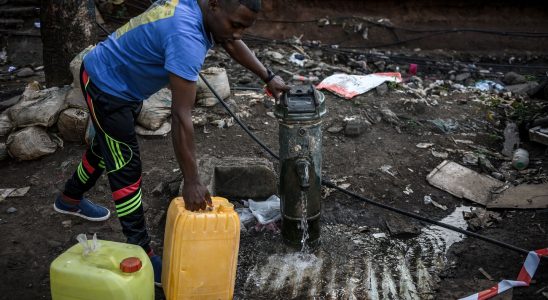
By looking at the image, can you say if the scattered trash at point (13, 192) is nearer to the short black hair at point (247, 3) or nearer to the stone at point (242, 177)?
the stone at point (242, 177)

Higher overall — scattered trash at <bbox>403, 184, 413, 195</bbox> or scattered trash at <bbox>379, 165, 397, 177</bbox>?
scattered trash at <bbox>379, 165, 397, 177</bbox>

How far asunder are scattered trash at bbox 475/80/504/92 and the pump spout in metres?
4.49

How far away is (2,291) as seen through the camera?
126 inches

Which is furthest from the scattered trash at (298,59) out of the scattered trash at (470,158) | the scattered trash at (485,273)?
the scattered trash at (485,273)

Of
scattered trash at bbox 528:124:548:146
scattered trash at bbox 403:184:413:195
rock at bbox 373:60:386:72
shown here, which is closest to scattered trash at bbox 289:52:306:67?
rock at bbox 373:60:386:72

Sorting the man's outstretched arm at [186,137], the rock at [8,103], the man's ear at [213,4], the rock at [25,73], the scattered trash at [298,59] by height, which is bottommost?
the rock at [25,73]

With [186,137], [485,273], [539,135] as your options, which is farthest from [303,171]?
[539,135]

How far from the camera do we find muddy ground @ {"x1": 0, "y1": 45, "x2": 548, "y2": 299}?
3.41 metres

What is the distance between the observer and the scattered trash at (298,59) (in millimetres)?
7656

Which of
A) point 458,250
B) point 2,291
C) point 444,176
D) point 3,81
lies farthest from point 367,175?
point 3,81

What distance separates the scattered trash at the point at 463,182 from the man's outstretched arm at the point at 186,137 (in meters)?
2.64

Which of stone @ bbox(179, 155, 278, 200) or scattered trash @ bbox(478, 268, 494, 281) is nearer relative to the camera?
scattered trash @ bbox(478, 268, 494, 281)

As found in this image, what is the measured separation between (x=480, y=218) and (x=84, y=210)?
3067 millimetres

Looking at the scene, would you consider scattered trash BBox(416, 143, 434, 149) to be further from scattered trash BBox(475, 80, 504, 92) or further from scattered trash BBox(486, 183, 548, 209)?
scattered trash BBox(475, 80, 504, 92)
